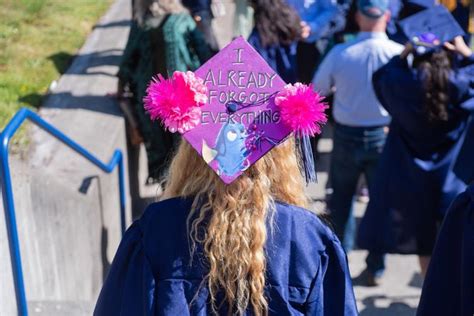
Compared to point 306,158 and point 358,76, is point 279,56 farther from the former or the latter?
point 306,158

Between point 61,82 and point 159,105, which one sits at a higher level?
point 159,105

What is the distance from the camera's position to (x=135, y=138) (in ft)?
19.4

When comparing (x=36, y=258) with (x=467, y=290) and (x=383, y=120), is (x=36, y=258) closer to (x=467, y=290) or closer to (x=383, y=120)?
(x=383, y=120)

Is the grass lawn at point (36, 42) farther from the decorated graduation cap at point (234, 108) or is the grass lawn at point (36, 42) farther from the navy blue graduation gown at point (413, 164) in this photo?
the decorated graduation cap at point (234, 108)

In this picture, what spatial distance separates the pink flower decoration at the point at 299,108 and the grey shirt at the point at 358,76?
90.2 inches

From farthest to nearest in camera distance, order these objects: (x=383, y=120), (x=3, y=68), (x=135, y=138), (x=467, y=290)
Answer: (x=3, y=68) → (x=135, y=138) → (x=383, y=120) → (x=467, y=290)

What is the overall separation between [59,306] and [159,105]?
2122 millimetres

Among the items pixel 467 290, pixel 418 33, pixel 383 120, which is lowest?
pixel 383 120

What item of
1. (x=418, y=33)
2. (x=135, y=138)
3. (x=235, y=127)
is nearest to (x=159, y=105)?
(x=235, y=127)

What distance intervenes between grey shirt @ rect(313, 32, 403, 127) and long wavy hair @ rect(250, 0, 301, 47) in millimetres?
519

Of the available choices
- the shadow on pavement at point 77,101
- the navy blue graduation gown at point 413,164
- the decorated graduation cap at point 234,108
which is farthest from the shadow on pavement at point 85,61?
the decorated graduation cap at point 234,108

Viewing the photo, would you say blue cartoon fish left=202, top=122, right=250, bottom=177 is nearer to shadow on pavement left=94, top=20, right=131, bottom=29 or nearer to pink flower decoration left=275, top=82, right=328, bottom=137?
pink flower decoration left=275, top=82, right=328, bottom=137

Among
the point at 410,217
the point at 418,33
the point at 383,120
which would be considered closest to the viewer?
the point at 418,33

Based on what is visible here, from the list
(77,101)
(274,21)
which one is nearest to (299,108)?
(274,21)
